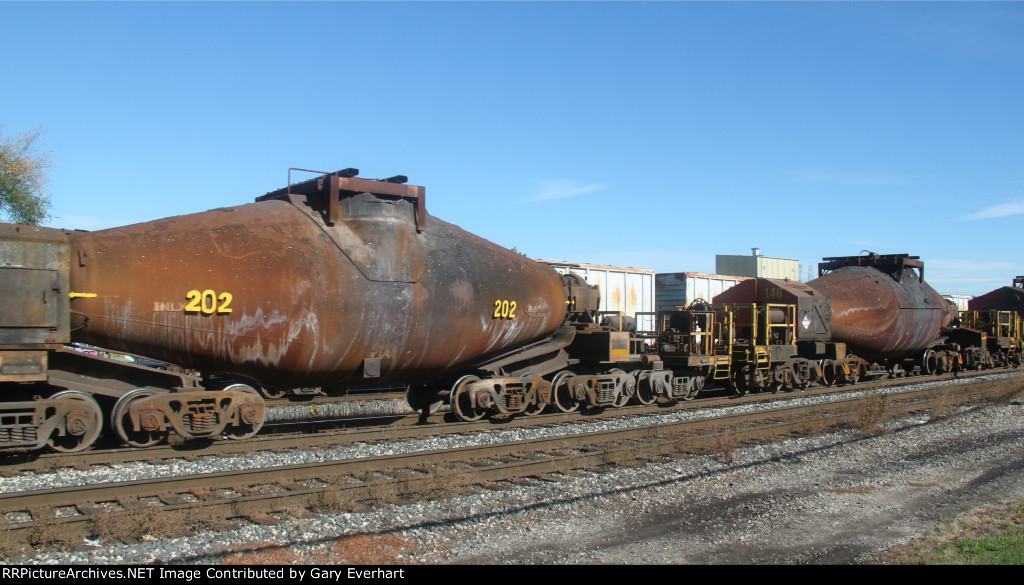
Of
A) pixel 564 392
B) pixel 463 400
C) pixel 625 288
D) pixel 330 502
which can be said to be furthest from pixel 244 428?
pixel 625 288

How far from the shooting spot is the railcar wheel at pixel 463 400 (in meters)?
12.3

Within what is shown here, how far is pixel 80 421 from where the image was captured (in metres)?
8.77

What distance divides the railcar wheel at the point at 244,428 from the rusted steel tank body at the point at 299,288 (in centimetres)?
19

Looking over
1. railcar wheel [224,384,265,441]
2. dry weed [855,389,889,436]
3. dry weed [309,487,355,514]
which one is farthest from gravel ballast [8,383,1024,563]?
railcar wheel [224,384,265,441]

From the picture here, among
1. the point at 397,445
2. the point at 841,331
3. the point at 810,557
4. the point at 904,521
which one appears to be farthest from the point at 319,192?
the point at 841,331

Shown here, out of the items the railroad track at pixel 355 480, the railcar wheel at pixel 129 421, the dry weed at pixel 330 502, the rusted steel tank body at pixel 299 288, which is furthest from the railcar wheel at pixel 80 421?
the dry weed at pixel 330 502

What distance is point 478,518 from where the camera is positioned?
730cm

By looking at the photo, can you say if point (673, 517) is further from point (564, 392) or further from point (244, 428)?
point (244, 428)

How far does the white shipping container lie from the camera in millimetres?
27391

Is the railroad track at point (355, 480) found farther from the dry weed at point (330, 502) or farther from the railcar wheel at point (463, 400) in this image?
the railcar wheel at point (463, 400)

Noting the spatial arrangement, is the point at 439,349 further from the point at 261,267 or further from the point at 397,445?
the point at 261,267

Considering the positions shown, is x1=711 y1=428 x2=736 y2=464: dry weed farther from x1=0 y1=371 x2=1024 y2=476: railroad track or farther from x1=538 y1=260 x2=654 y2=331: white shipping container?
x1=538 y1=260 x2=654 y2=331: white shipping container

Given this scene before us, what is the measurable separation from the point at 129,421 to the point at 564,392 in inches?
308

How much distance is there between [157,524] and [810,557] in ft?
19.9
